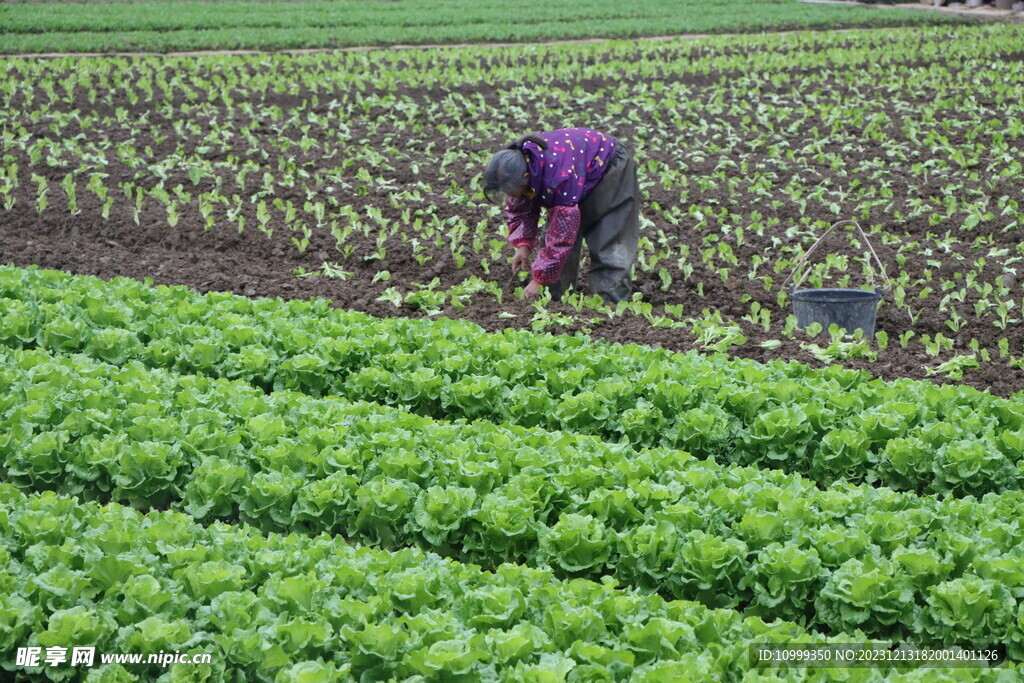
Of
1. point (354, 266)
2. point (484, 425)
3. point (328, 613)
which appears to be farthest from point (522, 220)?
point (328, 613)

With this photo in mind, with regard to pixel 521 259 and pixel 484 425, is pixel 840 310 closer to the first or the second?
pixel 521 259

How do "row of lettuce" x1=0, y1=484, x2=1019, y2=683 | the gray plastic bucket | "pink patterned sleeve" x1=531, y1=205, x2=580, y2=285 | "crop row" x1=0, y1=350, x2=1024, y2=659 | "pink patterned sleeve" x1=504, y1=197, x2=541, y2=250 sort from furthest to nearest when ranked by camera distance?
"pink patterned sleeve" x1=504, y1=197, x2=541, y2=250, "pink patterned sleeve" x1=531, y1=205, x2=580, y2=285, the gray plastic bucket, "crop row" x1=0, y1=350, x2=1024, y2=659, "row of lettuce" x1=0, y1=484, x2=1019, y2=683

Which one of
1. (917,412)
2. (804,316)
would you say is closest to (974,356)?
(804,316)

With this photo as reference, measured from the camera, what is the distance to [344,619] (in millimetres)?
3205

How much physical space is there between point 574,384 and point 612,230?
248 cm

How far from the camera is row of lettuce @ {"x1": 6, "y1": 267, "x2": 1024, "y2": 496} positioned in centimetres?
477

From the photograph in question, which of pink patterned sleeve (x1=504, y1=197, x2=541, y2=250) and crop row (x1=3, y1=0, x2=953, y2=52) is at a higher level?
crop row (x1=3, y1=0, x2=953, y2=52)

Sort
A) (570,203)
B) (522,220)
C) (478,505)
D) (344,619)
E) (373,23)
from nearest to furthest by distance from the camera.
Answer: (344,619)
(478,505)
(570,203)
(522,220)
(373,23)

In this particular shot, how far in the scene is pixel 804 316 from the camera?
700 cm

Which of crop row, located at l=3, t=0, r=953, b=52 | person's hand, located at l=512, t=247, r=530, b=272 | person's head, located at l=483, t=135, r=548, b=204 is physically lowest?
person's hand, located at l=512, t=247, r=530, b=272

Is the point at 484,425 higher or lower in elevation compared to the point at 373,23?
lower

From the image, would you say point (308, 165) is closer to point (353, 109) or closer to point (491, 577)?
point (353, 109)

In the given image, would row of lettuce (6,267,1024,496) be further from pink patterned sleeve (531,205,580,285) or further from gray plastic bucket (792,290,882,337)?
gray plastic bucket (792,290,882,337)

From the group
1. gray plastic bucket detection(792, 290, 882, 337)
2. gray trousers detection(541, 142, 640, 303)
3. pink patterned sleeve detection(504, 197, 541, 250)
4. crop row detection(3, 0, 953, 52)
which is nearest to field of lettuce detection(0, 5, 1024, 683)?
gray plastic bucket detection(792, 290, 882, 337)
